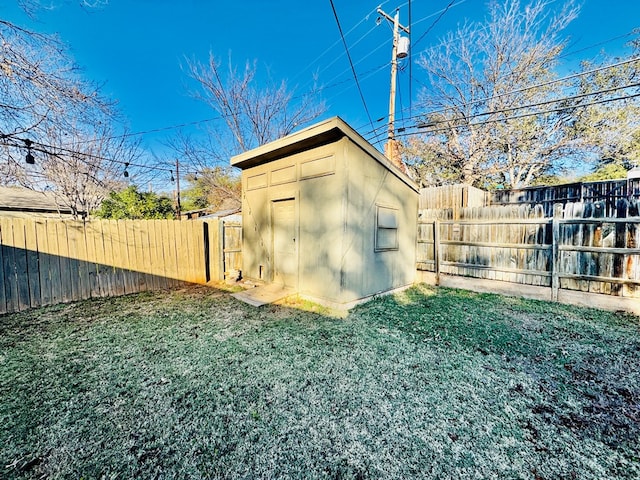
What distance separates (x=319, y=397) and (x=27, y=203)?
58.8 feet

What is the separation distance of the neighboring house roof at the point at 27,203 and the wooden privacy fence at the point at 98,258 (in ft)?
32.9

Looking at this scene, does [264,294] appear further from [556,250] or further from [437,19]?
[437,19]

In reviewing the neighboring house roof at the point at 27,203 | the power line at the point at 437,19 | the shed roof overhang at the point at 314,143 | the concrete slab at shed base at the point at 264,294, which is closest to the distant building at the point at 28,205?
the neighboring house roof at the point at 27,203

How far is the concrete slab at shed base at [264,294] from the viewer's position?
4.49m

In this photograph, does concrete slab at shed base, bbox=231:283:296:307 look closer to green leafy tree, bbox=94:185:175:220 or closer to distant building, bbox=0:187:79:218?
green leafy tree, bbox=94:185:175:220

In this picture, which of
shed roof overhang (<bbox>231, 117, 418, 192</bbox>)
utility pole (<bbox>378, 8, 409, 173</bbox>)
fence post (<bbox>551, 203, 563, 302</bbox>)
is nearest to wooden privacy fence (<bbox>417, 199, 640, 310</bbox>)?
fence post (<bbox>551, 203, 563, 302</bbox>)

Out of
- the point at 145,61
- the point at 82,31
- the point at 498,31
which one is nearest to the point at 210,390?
the point at 82,31

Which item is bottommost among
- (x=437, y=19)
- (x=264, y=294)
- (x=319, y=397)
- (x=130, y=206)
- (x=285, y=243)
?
(x=319, y=397)

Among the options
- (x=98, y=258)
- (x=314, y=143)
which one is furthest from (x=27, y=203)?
(x=314, y=143)

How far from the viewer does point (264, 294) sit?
481cm

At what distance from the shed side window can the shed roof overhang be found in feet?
2.76

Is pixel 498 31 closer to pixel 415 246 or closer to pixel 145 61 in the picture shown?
pixel 415 246

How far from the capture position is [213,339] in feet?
10.3

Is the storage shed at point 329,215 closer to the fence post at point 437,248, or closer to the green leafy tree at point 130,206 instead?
the fence post at point 437,248
